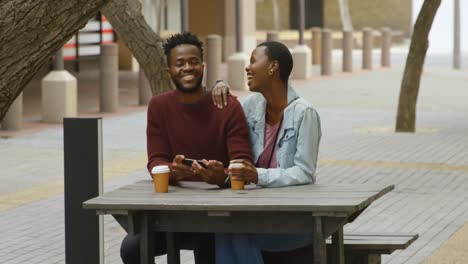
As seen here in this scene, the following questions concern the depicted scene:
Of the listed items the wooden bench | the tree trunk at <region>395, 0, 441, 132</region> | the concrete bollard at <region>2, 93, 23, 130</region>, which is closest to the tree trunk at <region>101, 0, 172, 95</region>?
the wooden bench

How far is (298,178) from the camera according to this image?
5961mm

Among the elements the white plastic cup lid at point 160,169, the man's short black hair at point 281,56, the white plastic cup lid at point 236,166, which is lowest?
the white plastic cup lid at point 160,169

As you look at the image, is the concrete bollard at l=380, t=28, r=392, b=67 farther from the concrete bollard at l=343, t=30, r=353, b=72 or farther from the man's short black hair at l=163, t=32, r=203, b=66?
the man's short black hair at l=163, t=32, r=203, b=66

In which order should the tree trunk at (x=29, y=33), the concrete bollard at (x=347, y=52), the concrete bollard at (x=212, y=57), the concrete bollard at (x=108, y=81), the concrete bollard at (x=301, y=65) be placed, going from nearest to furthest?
the tree trunk at (x=29, y=33) → the concrete bollard at (x=108, y=81) → the concrete bollard at (x=212, y=57) → the concrete bollard at (x=301, y=65) → the concrete bollard at (x=347, y=52)

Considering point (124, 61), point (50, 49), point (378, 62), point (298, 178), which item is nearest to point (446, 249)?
point (298, 178)

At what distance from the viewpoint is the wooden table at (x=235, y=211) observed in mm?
5430

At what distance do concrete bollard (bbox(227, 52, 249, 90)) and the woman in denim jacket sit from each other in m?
19.6

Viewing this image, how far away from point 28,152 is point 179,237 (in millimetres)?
8957

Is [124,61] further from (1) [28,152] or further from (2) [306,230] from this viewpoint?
(2) [306,230]

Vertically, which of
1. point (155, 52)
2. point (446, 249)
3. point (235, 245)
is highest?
point (155, 52)

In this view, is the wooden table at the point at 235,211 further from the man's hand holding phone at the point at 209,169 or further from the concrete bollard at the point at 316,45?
the concrete bollard at the point at 316,45

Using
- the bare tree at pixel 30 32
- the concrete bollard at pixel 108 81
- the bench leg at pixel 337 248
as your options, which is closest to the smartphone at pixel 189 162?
the bench leg at pixel 337 248

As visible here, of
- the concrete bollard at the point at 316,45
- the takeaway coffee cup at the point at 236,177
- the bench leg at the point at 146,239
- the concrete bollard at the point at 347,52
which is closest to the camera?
the bench leg at the point at 146,239

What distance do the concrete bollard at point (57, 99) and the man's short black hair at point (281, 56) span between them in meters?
12.8
